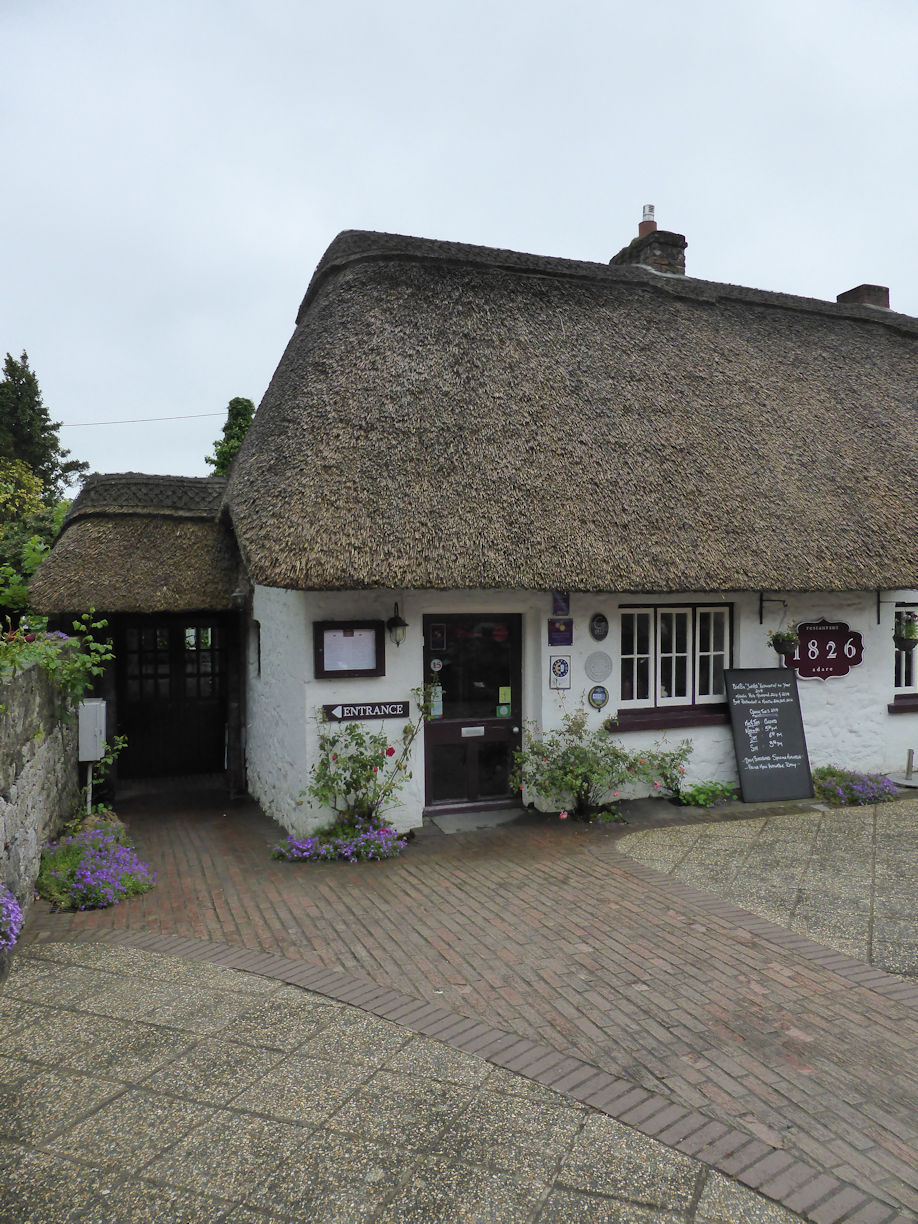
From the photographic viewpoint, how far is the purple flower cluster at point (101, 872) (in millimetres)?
5902

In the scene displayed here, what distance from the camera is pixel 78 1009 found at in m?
4.27

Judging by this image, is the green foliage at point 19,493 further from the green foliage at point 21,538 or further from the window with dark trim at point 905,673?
the window with dark trim at point 905,673

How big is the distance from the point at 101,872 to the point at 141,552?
431 centimetres

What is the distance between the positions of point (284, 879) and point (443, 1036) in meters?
2.87

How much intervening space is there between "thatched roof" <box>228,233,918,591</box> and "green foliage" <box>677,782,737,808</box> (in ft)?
7.53

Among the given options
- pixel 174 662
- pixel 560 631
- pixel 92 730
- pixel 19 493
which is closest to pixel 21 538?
pixel 19 493

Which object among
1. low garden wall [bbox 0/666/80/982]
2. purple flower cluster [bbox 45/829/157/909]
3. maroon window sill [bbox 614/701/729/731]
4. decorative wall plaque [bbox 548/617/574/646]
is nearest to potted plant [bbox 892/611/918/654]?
maroon window sill [bbox 614/701/729/731]

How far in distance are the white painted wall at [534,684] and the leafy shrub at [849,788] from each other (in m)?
0.19

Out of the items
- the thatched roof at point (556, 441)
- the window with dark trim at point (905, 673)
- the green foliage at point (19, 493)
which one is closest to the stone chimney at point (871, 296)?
the thatched roof at point (556, 441)

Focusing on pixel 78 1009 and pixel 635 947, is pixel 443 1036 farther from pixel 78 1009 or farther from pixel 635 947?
pixel 78 1009

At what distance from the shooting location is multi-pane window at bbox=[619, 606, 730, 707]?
8.55m

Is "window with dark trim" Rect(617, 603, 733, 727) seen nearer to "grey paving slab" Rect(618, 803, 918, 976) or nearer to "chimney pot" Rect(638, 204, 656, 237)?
"grey paving slab" Rect(618, 803, 918, 976)

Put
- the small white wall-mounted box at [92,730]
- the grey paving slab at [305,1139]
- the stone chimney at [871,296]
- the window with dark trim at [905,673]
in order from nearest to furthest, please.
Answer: the grey paving slab at [305,1139] → the small white wall-mounted box at [92,730] → the window with dark trim at [905,673] → the stone chimney at [871,296]

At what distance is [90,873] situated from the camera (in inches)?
238
